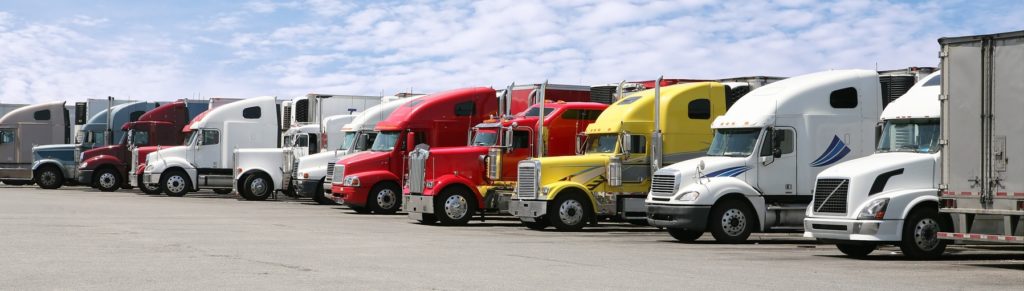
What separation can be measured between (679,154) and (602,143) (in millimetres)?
1876

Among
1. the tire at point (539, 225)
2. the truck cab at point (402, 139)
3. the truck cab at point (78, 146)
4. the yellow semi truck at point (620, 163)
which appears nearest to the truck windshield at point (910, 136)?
the yellow semi truck at point (620, 163)

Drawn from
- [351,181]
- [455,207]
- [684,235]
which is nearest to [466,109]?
[351,181]

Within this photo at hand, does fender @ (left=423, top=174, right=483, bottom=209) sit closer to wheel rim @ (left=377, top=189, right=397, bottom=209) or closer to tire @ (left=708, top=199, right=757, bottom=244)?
wheel rim @ (left=377, top=189, right=397, bottom=209)

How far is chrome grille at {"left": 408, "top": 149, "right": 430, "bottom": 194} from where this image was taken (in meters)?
28.2

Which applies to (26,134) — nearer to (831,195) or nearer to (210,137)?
(210,137)

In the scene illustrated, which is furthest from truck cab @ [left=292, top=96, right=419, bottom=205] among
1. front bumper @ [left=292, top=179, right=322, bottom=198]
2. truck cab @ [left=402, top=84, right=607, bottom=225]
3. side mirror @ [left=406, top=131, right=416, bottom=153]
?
truck cab @ [left=402, top=84, right=607, bottom=225]

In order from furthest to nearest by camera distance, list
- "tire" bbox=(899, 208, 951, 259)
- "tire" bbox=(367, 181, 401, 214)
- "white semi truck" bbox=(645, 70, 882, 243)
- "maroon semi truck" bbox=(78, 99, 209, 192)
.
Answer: "maroon semi truck" bbox=(78, 99, 209, 192) → "tire" bbox=(367, 181, 401, 214) → "white semi truck" bbox=(645, 70, 882, 243) → "tire" bbox=(899, 208, 951, 259)

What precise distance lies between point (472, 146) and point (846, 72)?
30.2 ft

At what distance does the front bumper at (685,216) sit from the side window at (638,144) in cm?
333

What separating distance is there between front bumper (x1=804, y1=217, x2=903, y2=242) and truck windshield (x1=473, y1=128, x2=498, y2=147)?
11.0m

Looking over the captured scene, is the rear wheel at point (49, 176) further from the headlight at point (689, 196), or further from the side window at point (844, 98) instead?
the side window at point (844, 98)

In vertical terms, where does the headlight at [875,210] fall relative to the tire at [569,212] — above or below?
above

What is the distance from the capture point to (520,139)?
28109 millimetres

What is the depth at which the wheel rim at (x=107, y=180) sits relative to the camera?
152ft
